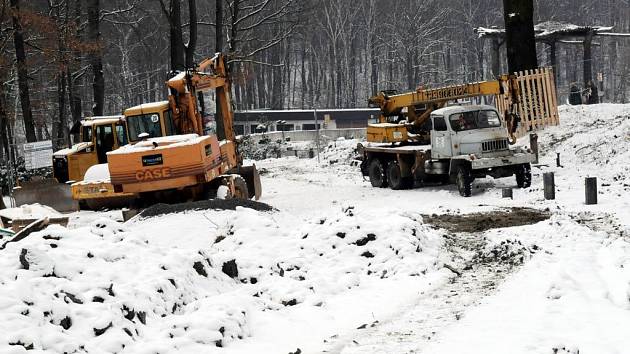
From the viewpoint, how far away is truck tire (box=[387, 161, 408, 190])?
21656mm

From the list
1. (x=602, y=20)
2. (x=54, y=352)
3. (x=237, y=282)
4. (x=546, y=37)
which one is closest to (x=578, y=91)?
(x=546, y=37)

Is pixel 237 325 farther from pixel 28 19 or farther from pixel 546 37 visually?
pixel 546 37

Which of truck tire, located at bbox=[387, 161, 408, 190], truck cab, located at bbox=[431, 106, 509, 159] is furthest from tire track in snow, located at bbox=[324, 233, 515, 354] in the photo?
truck tire, located at bbox=[387, 161, 408, 190]

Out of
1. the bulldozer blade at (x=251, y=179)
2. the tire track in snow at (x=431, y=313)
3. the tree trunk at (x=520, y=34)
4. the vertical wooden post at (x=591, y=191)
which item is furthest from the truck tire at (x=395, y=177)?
the tire track in snow at (x=431, y=313)

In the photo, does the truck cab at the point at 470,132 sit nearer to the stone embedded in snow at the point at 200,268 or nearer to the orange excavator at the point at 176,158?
the orange excavator at the point at 176,158

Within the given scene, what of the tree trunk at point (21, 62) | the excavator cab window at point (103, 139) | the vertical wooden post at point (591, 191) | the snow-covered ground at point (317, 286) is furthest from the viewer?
the tree trunk at point (21, 62)

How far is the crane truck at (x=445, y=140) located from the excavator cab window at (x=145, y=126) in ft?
22.7

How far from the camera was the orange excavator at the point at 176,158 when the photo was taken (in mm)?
15977

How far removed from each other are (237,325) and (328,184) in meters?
17.8

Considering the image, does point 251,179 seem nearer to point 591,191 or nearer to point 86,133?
point 86,133

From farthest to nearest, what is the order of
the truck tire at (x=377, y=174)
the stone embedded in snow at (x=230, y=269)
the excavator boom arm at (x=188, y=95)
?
the truck tire at (x=377, y=174)
the excavator boom arm at (x=188, y=95)
the stone embedded in snow at (x=230, y=269)

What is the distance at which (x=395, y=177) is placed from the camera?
2197 centimetres

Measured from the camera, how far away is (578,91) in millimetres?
32781

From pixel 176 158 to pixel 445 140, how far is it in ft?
24.3
